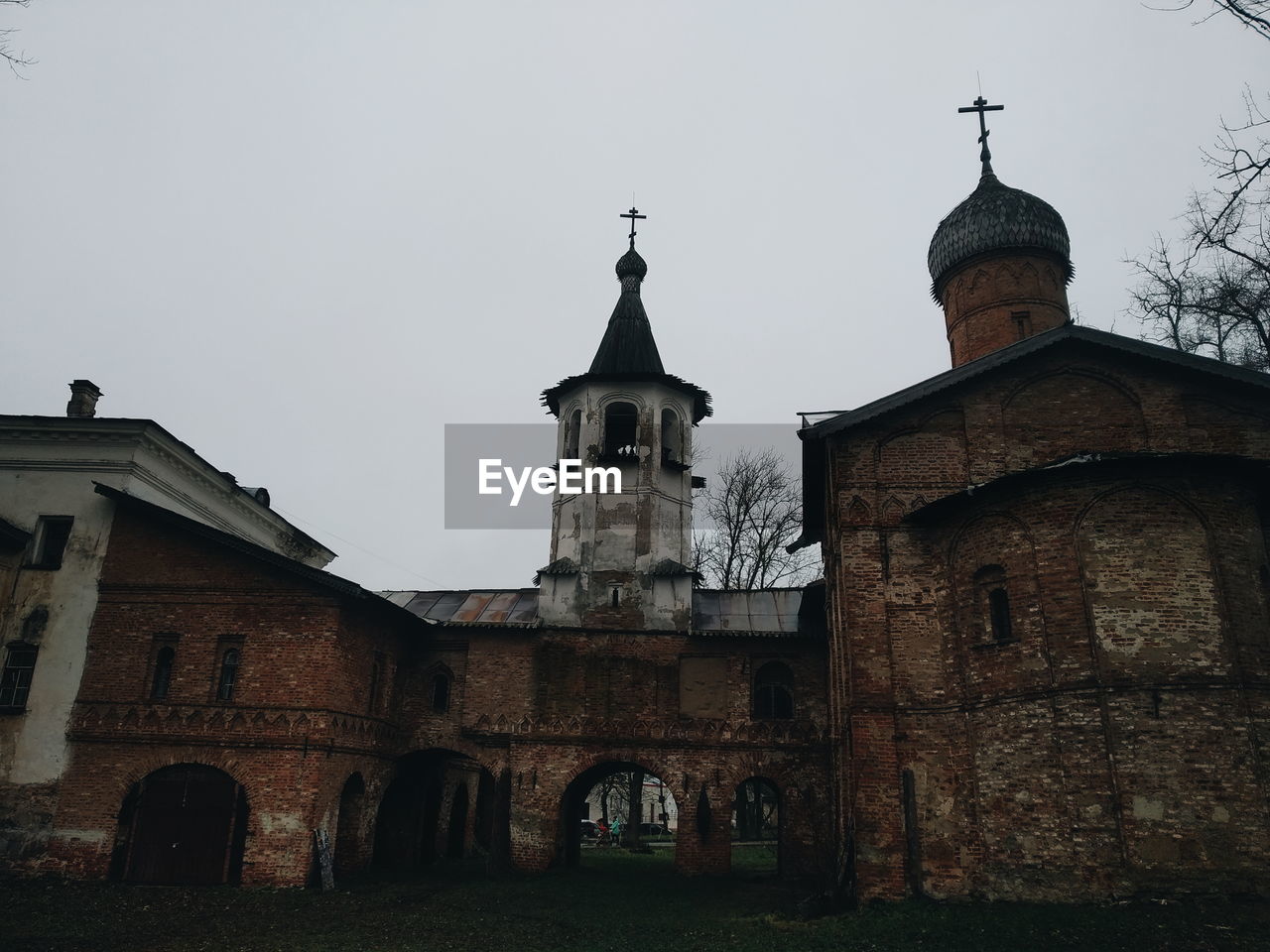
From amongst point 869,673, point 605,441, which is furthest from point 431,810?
point 869,673

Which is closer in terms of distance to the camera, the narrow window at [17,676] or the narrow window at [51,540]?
the narrow window at [17,676]

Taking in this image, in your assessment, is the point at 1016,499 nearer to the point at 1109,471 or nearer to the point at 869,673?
the point at 1109,471

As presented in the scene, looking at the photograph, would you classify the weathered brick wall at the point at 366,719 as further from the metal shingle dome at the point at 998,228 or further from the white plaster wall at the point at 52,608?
the metal shingle dome at the point at 998,228

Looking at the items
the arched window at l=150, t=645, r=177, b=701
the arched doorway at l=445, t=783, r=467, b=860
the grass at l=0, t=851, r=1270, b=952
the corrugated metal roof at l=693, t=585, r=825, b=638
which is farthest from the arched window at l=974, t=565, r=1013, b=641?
the arched doorway at l=445, t=783, r=467, b=860

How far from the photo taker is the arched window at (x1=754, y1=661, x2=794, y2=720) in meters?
19.5

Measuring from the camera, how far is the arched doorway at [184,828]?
15570 millimetres

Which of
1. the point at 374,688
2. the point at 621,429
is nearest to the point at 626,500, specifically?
the point at 621,429

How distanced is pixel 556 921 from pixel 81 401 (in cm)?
1466

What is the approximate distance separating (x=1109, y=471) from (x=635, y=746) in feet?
36.2

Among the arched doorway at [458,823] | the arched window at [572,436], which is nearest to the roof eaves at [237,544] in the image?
the arched window at [572,436]

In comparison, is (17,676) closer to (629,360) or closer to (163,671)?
(163,671)

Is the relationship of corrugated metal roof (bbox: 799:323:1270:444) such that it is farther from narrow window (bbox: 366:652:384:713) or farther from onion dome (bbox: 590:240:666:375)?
narrow window (bbox: 366:652:384:713)

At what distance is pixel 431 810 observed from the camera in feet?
71.1

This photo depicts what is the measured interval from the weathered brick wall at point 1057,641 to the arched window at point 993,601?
0.10 metres
